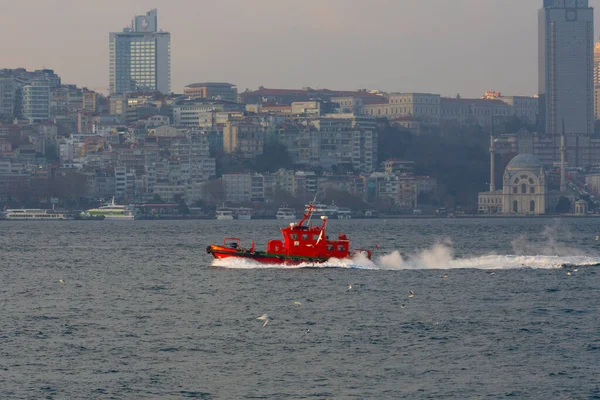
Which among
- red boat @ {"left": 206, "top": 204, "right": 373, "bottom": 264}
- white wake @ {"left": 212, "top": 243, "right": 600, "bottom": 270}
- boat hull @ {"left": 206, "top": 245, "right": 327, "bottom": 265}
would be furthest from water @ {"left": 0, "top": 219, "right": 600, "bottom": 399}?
red boat @ {"left": 206, "top": 204, "right": 373, "bottom": 264}

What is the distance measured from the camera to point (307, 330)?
46219 mm

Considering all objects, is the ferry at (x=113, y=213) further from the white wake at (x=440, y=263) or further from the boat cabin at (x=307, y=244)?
the boat cabin at (x=307, y=244)

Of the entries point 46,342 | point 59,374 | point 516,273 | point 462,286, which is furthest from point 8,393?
point 516,273

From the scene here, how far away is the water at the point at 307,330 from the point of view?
37.4 metres

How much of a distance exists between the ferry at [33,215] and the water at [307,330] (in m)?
116

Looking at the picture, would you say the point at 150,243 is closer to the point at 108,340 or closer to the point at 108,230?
the point at 108,230

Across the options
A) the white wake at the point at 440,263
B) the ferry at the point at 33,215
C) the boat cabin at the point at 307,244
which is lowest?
the ferry at the point at 33,215

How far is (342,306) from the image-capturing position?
52.9 meters

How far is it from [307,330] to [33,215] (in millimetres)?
149476

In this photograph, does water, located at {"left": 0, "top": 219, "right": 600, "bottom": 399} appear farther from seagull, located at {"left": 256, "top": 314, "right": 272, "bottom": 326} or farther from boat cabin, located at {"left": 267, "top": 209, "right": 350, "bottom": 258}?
boat cabin, located at {"left": 267, "top": 209, "right": 350, "bottom": 258}

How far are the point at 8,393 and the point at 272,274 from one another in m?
29.5

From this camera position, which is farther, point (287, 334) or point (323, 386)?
point (287, 334)

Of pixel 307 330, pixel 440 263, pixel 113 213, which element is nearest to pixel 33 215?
pixel 113 213

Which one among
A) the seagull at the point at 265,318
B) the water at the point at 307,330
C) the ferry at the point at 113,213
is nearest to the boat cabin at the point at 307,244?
the water at the point at 307,330
